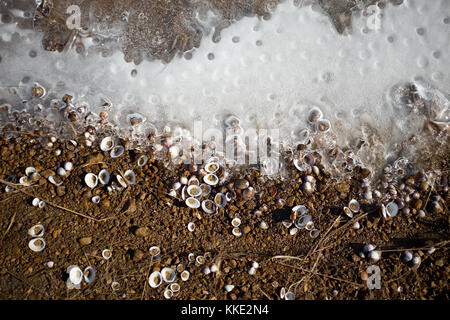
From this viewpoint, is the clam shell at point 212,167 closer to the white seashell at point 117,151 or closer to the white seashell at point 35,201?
the white seashell at point 117,151

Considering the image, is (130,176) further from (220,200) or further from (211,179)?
(220,200)

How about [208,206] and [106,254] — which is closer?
[106,254]

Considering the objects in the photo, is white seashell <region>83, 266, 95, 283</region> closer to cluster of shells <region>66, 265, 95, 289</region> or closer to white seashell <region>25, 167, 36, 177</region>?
cluster of shells <region>66, 265, 95, 289</region>

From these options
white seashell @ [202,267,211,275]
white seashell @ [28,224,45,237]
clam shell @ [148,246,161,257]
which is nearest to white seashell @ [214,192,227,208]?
white seashell @ [202,267,211,275]

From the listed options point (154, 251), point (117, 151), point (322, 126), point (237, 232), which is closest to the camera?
point (154, 251)

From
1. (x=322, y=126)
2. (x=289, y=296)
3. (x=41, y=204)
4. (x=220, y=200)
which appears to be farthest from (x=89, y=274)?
(x=322, y=126)

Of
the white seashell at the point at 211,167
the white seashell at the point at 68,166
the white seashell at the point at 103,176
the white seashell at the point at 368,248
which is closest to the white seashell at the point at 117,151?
the white seashell at the point at 103,176
